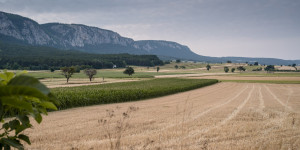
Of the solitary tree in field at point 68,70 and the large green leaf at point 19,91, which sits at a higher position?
the large green leaf at point 19,91

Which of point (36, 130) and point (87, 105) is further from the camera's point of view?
point (87, 105)

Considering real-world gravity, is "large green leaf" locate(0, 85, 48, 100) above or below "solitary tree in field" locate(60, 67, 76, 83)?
above

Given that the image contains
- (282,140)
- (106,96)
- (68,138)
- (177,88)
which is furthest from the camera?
(177,88)

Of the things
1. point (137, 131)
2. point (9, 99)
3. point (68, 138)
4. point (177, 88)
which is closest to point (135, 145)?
point (137, 131)

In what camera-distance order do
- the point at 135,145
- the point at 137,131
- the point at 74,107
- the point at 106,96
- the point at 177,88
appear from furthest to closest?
1. the point at 177,88
2. the point at 106,96
3. the point at 74,107
4. the point at 137,131
5. the point at 135,145

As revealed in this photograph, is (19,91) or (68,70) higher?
(19,91)

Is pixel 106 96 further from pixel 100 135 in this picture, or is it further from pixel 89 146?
pixel 89 146

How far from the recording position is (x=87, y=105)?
25.6 metres

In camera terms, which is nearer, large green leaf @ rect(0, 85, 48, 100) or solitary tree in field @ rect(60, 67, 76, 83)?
large green leaf @ rect(0, 85, 48, 100)

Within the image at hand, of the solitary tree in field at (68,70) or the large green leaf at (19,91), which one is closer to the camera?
the large green leaf at (19,91)

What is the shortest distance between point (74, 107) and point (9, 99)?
2403 cm

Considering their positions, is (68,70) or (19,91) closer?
(19,91)

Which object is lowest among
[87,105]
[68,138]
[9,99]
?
[87,105]

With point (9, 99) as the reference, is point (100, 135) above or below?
below
